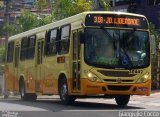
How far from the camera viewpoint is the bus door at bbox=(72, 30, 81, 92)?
59.0ft

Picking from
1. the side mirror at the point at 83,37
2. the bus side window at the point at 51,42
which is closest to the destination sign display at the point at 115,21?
the side mirror at the point at 83,37

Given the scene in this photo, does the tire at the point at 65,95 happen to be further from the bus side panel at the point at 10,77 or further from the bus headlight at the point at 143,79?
the bus side panel at the point at 10,77

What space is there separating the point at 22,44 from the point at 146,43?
28.3 feet

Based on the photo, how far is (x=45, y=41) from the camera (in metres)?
21.4

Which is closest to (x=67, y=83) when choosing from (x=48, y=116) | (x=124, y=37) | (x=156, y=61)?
(x=124, y=37)

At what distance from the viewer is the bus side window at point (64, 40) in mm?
18973

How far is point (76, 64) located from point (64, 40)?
150cm

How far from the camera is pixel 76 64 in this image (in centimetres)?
1816

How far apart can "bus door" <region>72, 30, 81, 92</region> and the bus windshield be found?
0.53m

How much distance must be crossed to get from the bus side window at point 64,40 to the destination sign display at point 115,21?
1.37 meters

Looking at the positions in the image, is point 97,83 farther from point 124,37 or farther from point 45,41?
point 45,41

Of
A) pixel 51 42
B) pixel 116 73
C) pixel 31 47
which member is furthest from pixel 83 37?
pixel 31 47

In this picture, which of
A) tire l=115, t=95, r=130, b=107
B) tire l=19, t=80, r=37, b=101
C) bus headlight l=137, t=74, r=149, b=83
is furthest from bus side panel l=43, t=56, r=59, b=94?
tire l=19, t=80, r=37, b=101

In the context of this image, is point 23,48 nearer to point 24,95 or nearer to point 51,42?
point 24,95
